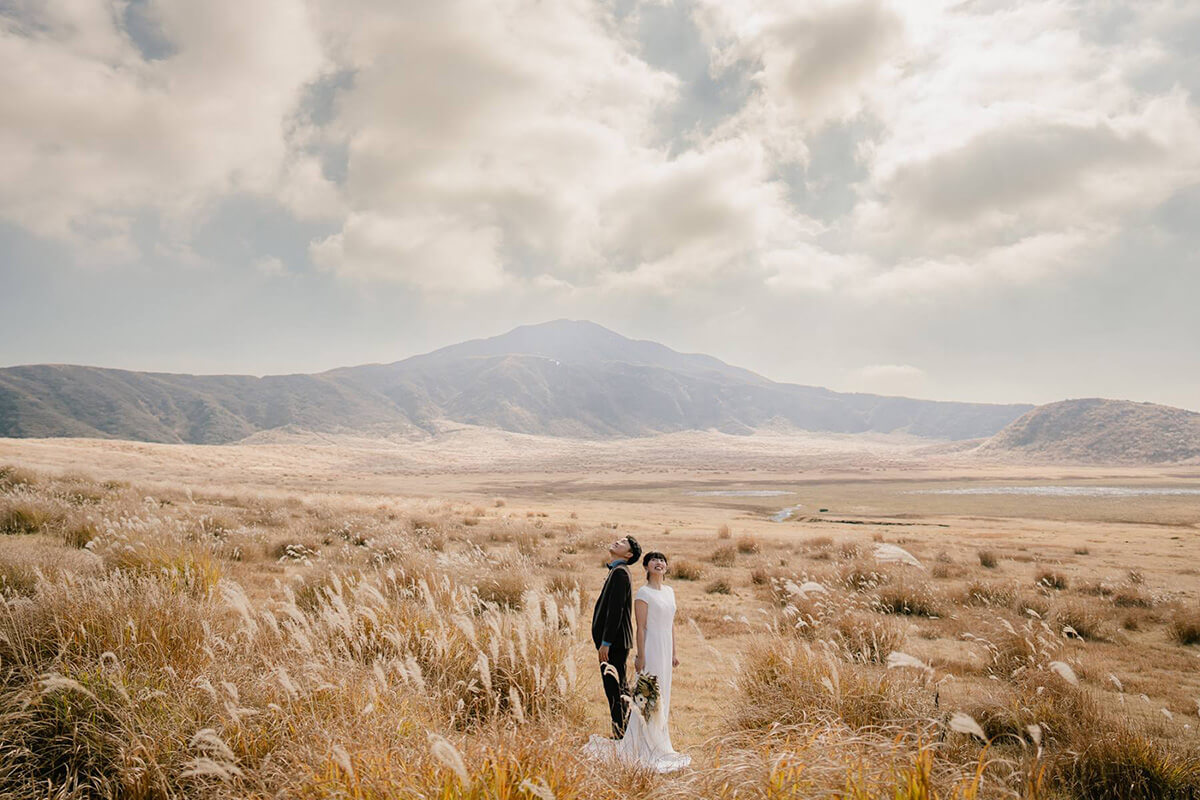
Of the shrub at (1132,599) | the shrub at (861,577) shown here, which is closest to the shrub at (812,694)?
the shrub at (861,577)

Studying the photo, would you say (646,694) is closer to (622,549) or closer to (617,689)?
(617,689)

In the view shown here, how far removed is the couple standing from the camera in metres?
5.21

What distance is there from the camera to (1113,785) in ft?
14.9

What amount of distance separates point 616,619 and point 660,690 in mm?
818

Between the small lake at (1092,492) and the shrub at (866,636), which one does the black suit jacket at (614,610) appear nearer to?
the shrub at (866,636)

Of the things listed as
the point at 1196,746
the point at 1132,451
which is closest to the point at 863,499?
the point at 1196,746

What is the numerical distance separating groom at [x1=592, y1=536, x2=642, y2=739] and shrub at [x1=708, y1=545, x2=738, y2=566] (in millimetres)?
11843

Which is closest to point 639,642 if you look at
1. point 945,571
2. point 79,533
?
point 79,533

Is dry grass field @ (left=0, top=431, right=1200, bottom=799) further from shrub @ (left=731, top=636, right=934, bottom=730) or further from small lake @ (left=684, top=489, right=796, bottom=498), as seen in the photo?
small lake @ (left=684, top=489, right=796, bottom=498)

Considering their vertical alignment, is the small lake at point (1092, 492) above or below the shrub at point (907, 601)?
below

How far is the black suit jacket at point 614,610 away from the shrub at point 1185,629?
11.1 meters

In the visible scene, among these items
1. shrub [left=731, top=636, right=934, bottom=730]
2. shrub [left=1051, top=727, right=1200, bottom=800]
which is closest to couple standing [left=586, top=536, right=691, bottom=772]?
shrub [left=731, top=636, right=934, bottom=730]

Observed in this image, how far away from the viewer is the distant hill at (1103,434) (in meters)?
136

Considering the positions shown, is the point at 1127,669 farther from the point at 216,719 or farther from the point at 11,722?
the point at 11,722
